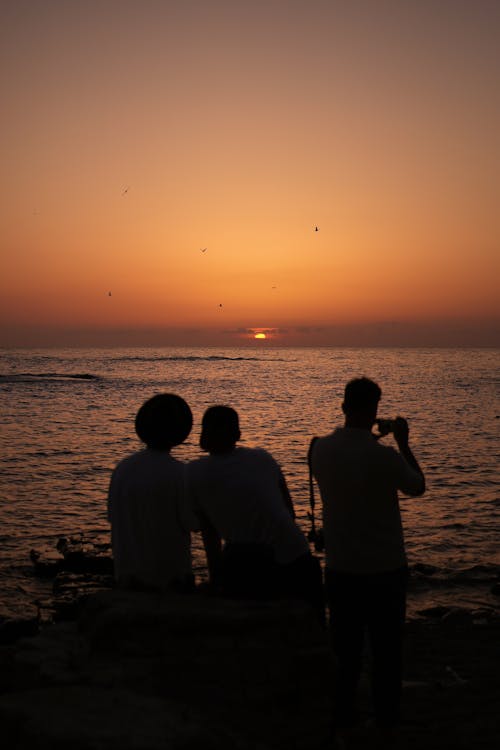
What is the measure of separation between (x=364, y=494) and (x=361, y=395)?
2.06ft

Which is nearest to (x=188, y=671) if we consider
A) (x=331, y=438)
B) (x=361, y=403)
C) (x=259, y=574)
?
(x=259, y=574)

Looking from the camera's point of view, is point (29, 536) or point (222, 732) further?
point (29, 536)

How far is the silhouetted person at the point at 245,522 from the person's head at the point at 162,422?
187mm

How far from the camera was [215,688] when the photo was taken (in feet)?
11.7

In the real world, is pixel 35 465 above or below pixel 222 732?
below

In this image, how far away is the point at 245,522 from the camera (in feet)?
12.9

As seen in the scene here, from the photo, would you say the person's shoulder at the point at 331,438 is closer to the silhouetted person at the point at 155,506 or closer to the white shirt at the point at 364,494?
the white shirt at the point at 364,494

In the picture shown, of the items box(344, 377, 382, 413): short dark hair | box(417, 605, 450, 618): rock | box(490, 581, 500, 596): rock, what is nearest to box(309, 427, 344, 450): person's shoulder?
box(344, 377, 382, 413): short dark hair

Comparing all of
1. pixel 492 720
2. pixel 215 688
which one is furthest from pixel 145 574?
pixel 492 720

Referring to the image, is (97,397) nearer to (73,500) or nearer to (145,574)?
(73,500)

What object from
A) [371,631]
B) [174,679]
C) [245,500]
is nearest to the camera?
[174,679]

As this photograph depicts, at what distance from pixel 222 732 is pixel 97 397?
4759 centimetres

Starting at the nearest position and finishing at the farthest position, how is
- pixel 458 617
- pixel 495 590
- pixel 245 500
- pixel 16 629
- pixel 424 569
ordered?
pixel 245 500, pixel 16 629, pixel 458 617, pixel 495 590, pixel 424 569

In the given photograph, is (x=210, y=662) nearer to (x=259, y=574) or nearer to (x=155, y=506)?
(x=259, y=574)
